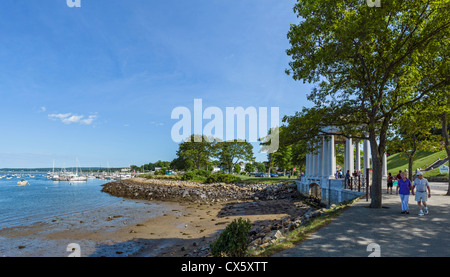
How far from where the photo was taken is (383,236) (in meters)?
Result: 8.04

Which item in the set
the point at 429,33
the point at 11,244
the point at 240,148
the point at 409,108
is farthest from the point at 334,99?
the point at 240,148

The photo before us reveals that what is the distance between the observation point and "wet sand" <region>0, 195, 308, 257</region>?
45.9 feet

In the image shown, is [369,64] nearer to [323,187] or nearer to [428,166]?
[323,187]

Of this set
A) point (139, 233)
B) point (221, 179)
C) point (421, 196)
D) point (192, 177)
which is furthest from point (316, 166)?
point (192, 177)

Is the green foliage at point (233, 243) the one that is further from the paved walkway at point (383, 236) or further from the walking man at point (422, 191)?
the walking man at point (422, 191)

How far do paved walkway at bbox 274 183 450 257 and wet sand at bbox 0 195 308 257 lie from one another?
595 cm

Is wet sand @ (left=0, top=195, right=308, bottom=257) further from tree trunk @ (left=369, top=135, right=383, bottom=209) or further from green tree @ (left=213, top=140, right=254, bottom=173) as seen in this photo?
green tree @ (left=213, top=140, right=254, bottom=173)

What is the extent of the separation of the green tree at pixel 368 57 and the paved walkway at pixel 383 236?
290cm

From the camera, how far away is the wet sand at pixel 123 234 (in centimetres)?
1398

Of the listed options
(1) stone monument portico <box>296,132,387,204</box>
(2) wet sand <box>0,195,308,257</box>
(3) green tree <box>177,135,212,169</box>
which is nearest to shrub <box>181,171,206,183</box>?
(3) green tree <box>177,135,212,169</box>

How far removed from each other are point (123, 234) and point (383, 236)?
15.4 metres

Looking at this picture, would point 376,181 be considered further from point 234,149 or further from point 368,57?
point 234,149

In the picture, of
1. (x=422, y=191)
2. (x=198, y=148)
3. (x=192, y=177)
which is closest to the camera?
(x=422, y=191)

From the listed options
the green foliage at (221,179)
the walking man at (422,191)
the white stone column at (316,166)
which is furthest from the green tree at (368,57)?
the green foliage at (221,179)
